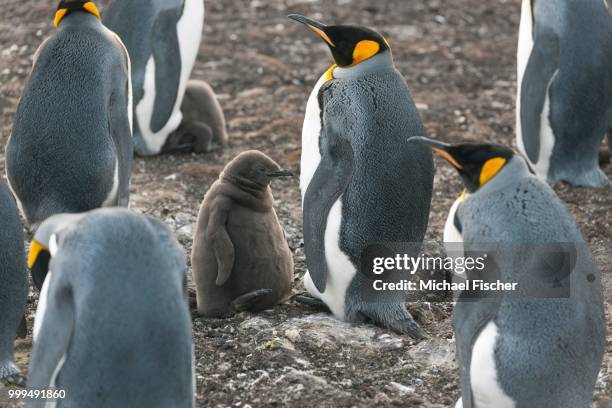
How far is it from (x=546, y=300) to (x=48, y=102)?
2992 millimetres

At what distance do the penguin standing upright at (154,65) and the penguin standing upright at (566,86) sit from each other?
2373mm

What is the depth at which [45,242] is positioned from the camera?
13.4 ft

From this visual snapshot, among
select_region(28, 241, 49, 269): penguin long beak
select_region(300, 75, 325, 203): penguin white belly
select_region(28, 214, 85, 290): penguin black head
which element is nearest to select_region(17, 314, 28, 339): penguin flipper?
select_region(28, 214, 85, 290): penguin black head

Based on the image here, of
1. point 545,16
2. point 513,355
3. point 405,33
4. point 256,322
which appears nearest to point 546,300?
point 513,355

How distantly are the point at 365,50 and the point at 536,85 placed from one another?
249 centimetres

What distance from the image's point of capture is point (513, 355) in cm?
399

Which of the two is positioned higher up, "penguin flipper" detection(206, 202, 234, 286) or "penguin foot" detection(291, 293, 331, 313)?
"penguin flipper" detection(206, 202, 234, 286)

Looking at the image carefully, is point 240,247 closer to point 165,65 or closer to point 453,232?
point 453,232

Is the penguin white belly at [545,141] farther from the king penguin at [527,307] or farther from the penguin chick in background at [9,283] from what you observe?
the penguin chick in background at [9,283]

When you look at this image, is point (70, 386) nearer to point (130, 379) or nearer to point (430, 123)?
point (130, 379)

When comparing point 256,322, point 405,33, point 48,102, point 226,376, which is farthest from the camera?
point 405,33

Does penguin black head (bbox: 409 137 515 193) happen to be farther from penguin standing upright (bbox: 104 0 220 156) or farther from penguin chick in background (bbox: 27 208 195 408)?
penguin standing upright (bbox: 104 0 220 156)

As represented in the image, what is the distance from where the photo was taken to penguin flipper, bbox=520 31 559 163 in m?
7.53

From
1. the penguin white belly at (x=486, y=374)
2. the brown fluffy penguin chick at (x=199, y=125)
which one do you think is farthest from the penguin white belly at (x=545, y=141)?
the penguin white belly at (x=486, y=374)
